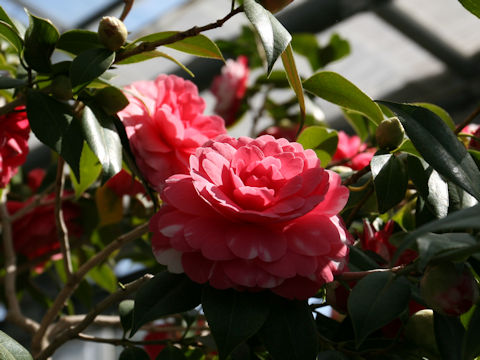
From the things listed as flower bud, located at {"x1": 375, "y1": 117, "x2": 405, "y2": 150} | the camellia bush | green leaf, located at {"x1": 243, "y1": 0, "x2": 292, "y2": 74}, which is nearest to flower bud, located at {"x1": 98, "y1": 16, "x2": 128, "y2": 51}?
the camellia bush

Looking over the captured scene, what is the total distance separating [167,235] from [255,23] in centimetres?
17

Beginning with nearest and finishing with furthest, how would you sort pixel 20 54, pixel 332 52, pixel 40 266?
1. pixel 20 54
2. pixel 40 266
3. pixel 332 52

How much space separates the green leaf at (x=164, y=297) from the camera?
0.46 m

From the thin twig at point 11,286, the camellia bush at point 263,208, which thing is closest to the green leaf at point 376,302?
the camellia bush at point 263,208

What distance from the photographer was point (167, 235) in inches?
18.2

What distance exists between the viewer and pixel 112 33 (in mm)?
572

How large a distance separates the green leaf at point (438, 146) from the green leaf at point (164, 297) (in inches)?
7.3

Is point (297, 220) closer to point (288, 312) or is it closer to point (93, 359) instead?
point (288, 312)

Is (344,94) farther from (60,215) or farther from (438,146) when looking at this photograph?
(60,215)

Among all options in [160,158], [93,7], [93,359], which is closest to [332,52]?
[160,158]

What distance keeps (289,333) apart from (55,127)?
0.27 metres

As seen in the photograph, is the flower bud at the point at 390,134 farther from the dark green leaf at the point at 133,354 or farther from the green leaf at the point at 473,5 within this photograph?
the dark green leaf at the point at 133,354

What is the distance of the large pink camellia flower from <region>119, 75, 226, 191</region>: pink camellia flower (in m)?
0.12

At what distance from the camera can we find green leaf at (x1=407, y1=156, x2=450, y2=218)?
0.51 meters
